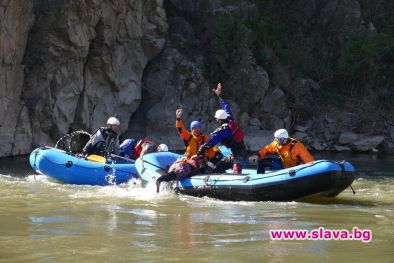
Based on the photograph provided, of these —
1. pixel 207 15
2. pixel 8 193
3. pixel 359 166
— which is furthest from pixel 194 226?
pixel 207 15

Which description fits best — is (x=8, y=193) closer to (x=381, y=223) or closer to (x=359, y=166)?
(x=381, y=223)

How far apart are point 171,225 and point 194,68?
535 inches

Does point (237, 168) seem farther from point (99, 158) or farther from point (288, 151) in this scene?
point (99, 158)

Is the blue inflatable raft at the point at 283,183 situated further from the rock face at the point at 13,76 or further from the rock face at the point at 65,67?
the rock face at the point at 65,67

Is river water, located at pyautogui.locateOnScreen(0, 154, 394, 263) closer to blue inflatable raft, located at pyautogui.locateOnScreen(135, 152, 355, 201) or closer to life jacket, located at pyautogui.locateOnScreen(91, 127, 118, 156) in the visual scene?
blue inflatable raft, located at pyautogui.locateOnScreen(135, 152, 355, 201)

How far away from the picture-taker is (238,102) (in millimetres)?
21188

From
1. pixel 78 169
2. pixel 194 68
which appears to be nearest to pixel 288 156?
pixel 78 169

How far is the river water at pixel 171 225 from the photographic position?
216 inches

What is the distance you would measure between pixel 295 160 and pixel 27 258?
4.97 meters

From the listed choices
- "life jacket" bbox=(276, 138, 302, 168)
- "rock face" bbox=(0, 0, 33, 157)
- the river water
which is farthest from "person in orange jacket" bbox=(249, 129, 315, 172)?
"rock face" bbox=(0, 0, 33, 157)

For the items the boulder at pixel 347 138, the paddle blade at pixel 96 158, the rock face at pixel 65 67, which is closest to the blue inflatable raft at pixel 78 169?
the paddle blade at pixel 96 158

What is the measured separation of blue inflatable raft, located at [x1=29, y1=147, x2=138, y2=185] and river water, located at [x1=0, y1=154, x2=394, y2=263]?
1.00ft

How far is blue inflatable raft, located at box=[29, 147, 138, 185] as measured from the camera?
10.6m

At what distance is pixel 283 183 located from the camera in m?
8.56
